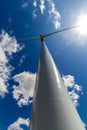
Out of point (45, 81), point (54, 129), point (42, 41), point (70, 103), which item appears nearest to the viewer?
point (54, 129)

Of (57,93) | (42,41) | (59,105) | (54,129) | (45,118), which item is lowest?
(54,129)

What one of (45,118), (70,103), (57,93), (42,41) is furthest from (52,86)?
(42,41)

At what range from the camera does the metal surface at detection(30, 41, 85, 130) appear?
1336 centimetres

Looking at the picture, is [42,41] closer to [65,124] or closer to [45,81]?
[45,81]

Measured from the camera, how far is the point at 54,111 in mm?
13867

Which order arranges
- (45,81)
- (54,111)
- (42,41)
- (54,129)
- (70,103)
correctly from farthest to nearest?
(42,41) → (45,81) → (70,103) → (54,111) → (54,129)

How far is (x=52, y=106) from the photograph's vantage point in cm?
1416

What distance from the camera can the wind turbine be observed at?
13359 mm

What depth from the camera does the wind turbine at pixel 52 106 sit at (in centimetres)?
1336

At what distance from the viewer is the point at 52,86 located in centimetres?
1556

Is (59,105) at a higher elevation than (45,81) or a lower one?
lower

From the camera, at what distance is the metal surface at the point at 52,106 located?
1336 cm

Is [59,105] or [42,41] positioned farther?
[42,41]

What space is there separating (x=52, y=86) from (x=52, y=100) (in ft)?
4.36
